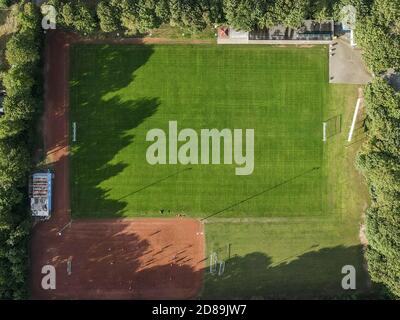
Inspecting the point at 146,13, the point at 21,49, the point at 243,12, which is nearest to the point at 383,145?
the point at 243,12

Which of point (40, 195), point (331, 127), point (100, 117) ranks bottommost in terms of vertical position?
point (40, 195)

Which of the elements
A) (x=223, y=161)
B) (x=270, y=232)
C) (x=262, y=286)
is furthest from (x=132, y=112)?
(x=262, y=286)

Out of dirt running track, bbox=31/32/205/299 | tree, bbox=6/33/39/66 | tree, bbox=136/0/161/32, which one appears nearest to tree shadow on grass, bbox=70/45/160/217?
dirt running track, bbox=31/32/205/299

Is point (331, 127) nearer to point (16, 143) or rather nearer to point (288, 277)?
point (288, 277)
